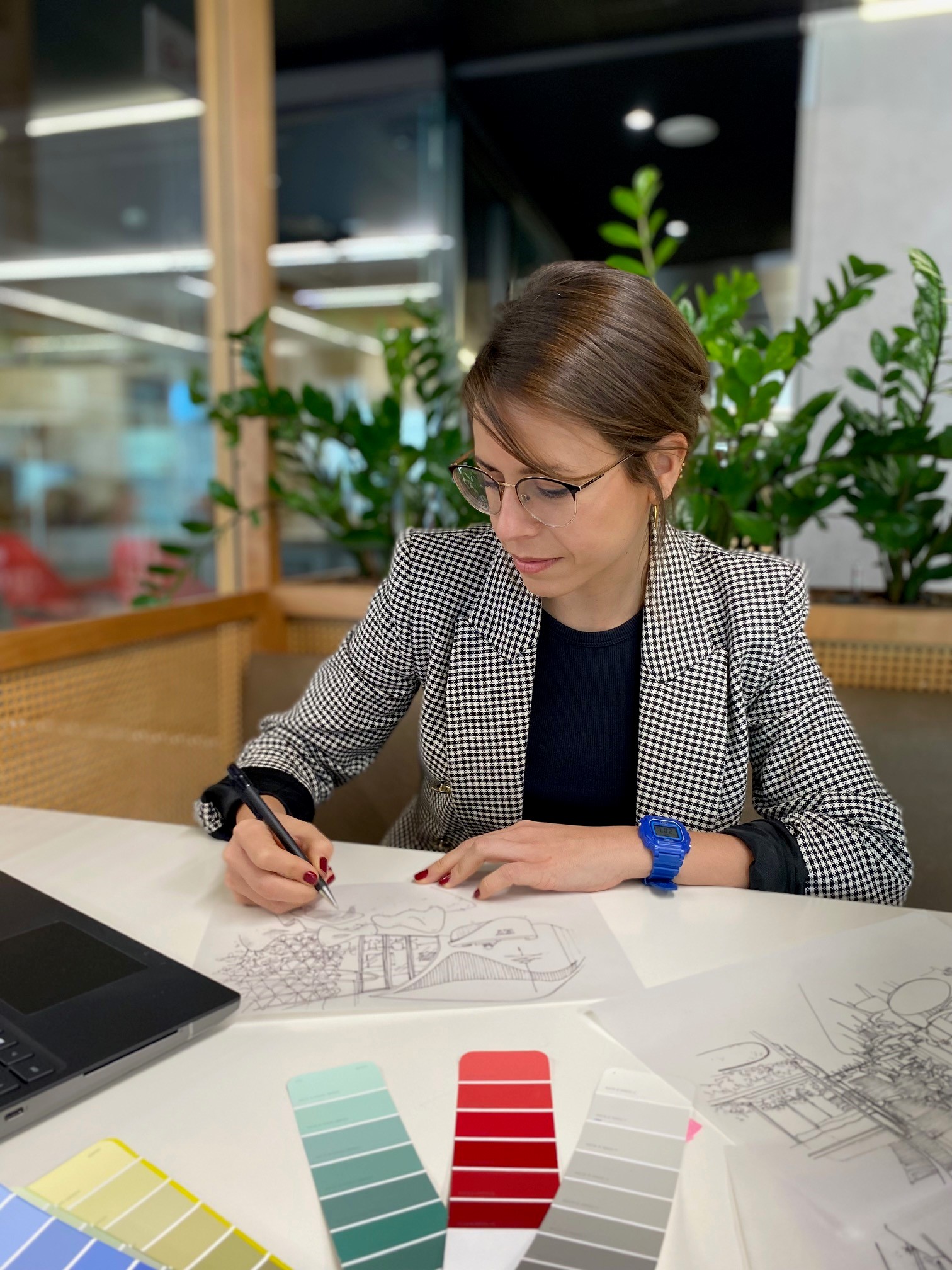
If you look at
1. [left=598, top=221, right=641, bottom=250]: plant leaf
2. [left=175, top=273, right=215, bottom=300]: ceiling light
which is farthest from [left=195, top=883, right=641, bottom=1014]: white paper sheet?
[left=175, top=273, right=215, bottom=300]: ceiling light

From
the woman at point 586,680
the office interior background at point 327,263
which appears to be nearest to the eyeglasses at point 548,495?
the woman at point 586,680

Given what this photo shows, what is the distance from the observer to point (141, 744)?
1661 millimetres

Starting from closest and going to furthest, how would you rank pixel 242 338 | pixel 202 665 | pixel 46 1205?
1. pixel 46 1205
2. pixel 202 665
3. pixel 242 338

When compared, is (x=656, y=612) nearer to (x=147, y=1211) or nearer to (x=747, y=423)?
(x=747, y=423)

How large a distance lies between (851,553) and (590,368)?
2035 mm

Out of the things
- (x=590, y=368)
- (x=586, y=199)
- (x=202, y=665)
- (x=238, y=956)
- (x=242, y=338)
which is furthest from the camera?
(x=586, y=199)

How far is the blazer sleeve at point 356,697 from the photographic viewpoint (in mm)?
1202

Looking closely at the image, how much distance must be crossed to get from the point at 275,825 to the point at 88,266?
4.04 meters

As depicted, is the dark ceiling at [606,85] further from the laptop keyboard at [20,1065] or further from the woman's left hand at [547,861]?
the laptop keyboard at [20,1065]

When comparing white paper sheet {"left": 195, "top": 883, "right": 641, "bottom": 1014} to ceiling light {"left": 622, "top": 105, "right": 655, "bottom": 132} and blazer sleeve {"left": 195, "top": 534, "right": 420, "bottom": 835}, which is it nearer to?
blazer sleeve {"left": 195, "top": 534, "right": 420, "bottom": 835}

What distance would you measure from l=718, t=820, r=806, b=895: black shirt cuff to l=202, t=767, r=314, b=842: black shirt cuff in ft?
1.64

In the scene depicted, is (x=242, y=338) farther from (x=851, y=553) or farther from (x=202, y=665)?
(x=851, y=553)

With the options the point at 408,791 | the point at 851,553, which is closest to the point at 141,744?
the point at 408,791

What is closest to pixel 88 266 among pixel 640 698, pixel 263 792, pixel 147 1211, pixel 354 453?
pixel 354 453
